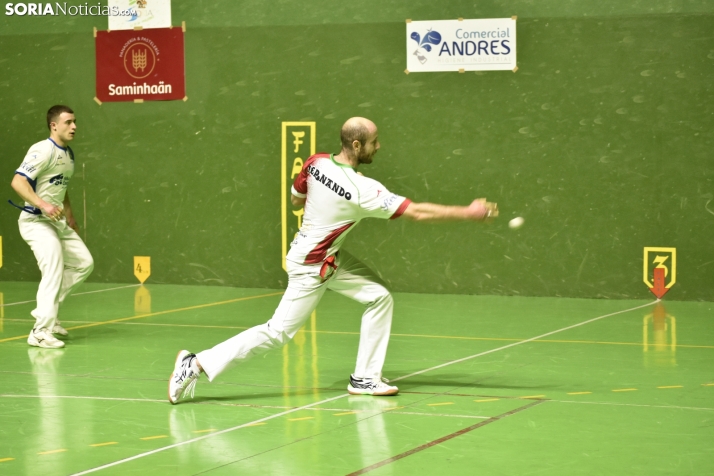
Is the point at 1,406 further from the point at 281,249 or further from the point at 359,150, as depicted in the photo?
the point at 281,249

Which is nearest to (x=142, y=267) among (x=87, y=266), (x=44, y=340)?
(x=87, y=266)

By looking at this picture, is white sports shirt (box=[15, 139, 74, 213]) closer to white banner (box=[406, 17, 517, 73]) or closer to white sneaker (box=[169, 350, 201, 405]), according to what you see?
white sneaker (box=[169, 350, 201, 405])

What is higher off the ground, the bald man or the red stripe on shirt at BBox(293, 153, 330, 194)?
the red stripe on shirt at BBox(293, 153, 330, 194)

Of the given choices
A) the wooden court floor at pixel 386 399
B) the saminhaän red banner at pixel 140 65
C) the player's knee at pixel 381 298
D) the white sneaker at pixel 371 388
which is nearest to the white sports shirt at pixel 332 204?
the player's knee at pixel 381 298

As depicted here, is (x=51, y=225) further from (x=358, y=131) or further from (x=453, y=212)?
(x=453, y=212)

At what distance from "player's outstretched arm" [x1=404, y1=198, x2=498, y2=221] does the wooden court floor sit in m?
1.11

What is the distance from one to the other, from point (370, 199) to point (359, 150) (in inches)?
13.9

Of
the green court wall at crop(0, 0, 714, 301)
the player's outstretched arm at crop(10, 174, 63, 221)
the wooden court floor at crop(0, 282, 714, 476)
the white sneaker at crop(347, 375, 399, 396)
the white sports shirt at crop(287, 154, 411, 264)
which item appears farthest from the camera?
the green court wall at crop(0, 0, 714, 301)

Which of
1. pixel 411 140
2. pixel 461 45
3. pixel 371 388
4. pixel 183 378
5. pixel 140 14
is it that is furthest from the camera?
pixel 140 14

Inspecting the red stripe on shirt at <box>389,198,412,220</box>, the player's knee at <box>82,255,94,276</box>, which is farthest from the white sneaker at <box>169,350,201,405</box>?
the player's knee at <box>82,255,94,276</box>

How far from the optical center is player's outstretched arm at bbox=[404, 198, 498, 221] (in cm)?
614

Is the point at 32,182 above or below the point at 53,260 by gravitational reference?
above

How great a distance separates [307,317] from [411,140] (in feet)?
20.6

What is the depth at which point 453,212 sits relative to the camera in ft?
20.4
